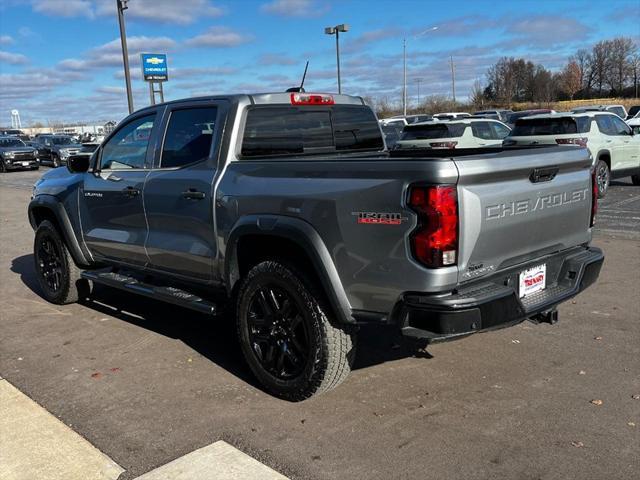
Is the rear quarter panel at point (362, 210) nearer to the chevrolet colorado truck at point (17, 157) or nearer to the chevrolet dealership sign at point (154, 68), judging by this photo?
the chevrolet dealership sign at point (154, 68)

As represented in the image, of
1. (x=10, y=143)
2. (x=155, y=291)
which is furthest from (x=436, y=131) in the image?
(x=10, y=143)

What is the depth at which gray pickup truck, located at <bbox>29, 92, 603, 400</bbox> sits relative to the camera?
3.17 metres

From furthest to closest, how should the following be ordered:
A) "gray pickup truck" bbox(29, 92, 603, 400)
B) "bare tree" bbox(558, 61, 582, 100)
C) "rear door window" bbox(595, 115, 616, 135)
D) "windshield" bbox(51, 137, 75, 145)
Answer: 1. "bare tree" bbox(558, 61, 582, 100)
2. "windshield" bbox(51, 137, 75, 145)
3. "rear door window" bbox(595, 115, 616, 135)
4. "gray pickup truck" bbox(29, 92, 603, 400)

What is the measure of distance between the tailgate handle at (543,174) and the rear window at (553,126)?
34.5ft

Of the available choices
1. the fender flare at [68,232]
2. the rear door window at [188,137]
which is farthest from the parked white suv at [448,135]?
the rear door window at [188,137]

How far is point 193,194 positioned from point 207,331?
155 cm

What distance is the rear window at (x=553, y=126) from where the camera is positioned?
13305 mm

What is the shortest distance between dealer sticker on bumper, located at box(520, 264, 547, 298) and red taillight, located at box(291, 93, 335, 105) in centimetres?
211

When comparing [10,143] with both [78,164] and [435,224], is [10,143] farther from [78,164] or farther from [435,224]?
[435,224]

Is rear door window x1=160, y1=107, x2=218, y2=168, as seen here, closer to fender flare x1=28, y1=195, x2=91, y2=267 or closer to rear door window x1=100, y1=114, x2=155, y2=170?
rear door window x1=100, y1=114, x2=155, y2=170

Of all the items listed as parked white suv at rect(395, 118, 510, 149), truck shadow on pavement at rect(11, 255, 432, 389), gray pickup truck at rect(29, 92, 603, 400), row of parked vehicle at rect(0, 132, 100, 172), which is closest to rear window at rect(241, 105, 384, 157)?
gray pickup truck at rect(29, 92, 603, 400)

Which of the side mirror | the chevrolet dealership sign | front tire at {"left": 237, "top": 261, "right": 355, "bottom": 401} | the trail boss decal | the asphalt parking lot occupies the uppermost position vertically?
the chevrolet dealership sign

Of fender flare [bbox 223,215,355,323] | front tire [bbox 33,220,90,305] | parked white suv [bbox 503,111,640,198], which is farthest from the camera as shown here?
parked white suv [bbox 503,111,640,198]

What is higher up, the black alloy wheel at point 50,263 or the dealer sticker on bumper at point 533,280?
the dealer sticker on bumper at point 533,280
